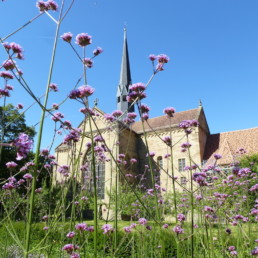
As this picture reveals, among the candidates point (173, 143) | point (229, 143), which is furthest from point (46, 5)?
point (173, 143)

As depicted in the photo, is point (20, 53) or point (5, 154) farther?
point (5, 154)

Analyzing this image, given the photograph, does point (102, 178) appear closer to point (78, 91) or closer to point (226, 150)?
point (226, 150)

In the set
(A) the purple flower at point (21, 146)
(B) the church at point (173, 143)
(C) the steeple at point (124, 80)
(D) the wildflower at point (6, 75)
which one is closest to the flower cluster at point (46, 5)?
(D) the wildflower at point (6, 75)

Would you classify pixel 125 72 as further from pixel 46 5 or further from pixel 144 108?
pixel 46 5

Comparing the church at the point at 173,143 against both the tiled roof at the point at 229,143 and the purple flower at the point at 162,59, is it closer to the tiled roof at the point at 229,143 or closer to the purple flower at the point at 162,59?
the tiled roof at the point at 229,143

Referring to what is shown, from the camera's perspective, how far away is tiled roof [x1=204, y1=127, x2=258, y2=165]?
19.0 m

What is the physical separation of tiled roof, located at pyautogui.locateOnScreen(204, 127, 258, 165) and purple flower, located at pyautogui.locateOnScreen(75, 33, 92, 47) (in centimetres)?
1752

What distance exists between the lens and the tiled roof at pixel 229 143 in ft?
62.4

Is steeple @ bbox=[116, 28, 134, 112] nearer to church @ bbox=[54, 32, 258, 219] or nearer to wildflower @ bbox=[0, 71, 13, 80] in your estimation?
church @ bbox=[54, 32, 258, 219]

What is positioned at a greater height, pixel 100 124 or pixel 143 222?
pixel 100 124

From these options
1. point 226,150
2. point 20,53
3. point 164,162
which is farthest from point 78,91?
point 164,162

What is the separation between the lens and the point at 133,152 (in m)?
24.4

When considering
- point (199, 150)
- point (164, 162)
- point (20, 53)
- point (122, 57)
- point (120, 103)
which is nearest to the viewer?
point (20, 53)

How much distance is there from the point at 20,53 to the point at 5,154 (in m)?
18.8
